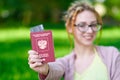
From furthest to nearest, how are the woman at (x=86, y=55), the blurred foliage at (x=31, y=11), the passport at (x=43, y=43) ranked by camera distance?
1. the blurred foliage at (x=31, y=11)
2. the woman at (x=86, y=55)
3. the passport at (x=43, y=43)

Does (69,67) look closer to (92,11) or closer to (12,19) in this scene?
(92,11)

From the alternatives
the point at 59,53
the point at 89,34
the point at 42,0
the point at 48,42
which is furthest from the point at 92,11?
the point at 42,0

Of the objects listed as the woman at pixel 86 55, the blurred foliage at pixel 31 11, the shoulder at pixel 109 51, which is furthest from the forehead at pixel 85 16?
the blurred foliage at pixel 31 11

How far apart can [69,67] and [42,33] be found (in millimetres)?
788

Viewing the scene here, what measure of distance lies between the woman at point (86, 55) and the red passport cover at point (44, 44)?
44cm

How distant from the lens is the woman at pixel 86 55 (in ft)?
17.3

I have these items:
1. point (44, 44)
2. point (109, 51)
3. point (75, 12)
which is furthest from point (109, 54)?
point (44, 44)

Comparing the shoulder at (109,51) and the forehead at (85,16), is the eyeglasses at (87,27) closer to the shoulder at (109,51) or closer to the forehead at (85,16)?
the forehead at (85,16)

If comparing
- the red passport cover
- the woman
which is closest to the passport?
the red passport cover

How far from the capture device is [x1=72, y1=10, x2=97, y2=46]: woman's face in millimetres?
5281

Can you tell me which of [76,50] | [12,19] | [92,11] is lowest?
[12,19]

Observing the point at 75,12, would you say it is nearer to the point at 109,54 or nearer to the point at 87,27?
the point at 87,27

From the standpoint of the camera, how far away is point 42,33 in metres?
4.66

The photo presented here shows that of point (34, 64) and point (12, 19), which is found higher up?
point (34, 64)
